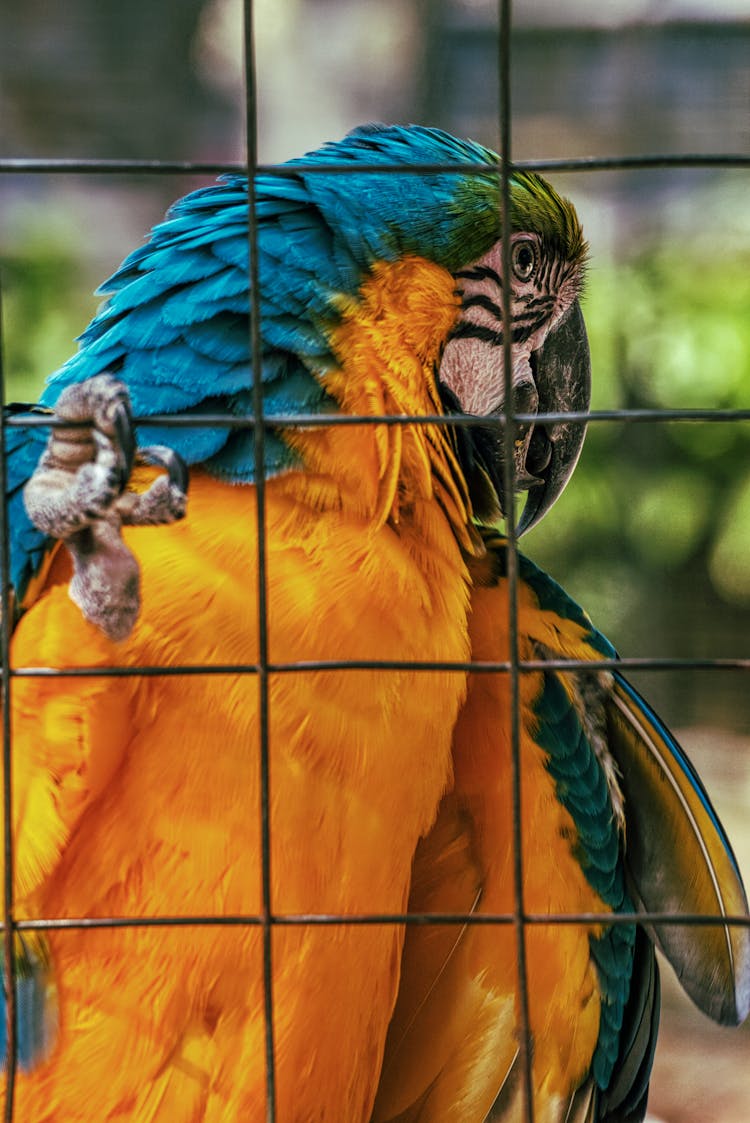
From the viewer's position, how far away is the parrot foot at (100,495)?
631mm

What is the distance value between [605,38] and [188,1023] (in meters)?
2.72

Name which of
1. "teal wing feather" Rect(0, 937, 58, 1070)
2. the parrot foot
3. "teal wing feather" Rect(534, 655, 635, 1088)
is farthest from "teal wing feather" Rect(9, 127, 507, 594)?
"teal wing feather" Rect(534, 655, 635, 1088)

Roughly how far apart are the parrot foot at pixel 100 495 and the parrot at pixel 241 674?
0.30 ft

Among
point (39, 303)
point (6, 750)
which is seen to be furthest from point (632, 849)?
point (39, 303)

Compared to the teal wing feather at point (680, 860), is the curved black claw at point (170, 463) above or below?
above

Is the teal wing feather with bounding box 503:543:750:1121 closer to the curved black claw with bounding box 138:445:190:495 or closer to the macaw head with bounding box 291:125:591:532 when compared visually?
the macaw head with bounding box 291:125:591:532

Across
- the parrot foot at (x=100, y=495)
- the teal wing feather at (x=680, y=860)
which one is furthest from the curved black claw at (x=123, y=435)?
the teal wing feather at (x=680, y=860)

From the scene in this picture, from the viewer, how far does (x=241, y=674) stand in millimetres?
793

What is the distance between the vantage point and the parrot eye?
1003 mm

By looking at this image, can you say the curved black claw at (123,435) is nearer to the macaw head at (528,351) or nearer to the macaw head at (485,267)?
the macaw head at (485,267)

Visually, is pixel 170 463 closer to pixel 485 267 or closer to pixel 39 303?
pixel 485 267

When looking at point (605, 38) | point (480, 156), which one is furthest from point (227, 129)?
point (480, 156)

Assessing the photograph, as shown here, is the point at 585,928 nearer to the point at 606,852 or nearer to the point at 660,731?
the point at 606,852

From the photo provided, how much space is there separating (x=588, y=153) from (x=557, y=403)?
2.19 meters
